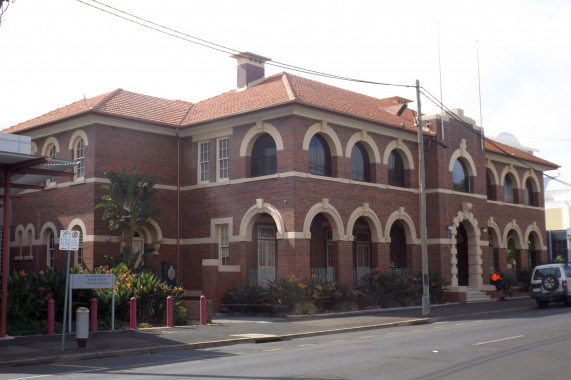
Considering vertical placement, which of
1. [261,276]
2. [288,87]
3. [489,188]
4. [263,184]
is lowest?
[261,276]

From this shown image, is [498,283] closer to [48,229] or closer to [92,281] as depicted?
[48,229]

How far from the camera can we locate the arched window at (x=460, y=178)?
109ft

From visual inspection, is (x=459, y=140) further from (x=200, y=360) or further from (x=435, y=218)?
(x=200, y=360)

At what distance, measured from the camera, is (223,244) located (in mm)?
28141

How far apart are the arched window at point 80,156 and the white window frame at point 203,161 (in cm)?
483

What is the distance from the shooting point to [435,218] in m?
31.3

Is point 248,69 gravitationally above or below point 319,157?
above

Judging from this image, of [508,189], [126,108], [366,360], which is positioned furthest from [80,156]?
[508,189]

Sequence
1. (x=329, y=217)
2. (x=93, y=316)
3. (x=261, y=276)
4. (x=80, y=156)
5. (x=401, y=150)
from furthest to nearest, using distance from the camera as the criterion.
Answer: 1. (x=401, y=150)
2. (x=80, y=156)
3. (x=329, y=217)
4. (x=261, y=276)
5. (x=93, y=316)

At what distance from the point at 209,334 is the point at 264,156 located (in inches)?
413

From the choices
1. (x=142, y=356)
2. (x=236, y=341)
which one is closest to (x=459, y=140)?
(x=236, y=341)

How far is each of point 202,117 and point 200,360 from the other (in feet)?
55.1

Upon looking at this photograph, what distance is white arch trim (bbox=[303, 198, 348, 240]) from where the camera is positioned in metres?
25.5

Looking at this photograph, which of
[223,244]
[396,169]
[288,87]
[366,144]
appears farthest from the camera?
A: [396,169]
